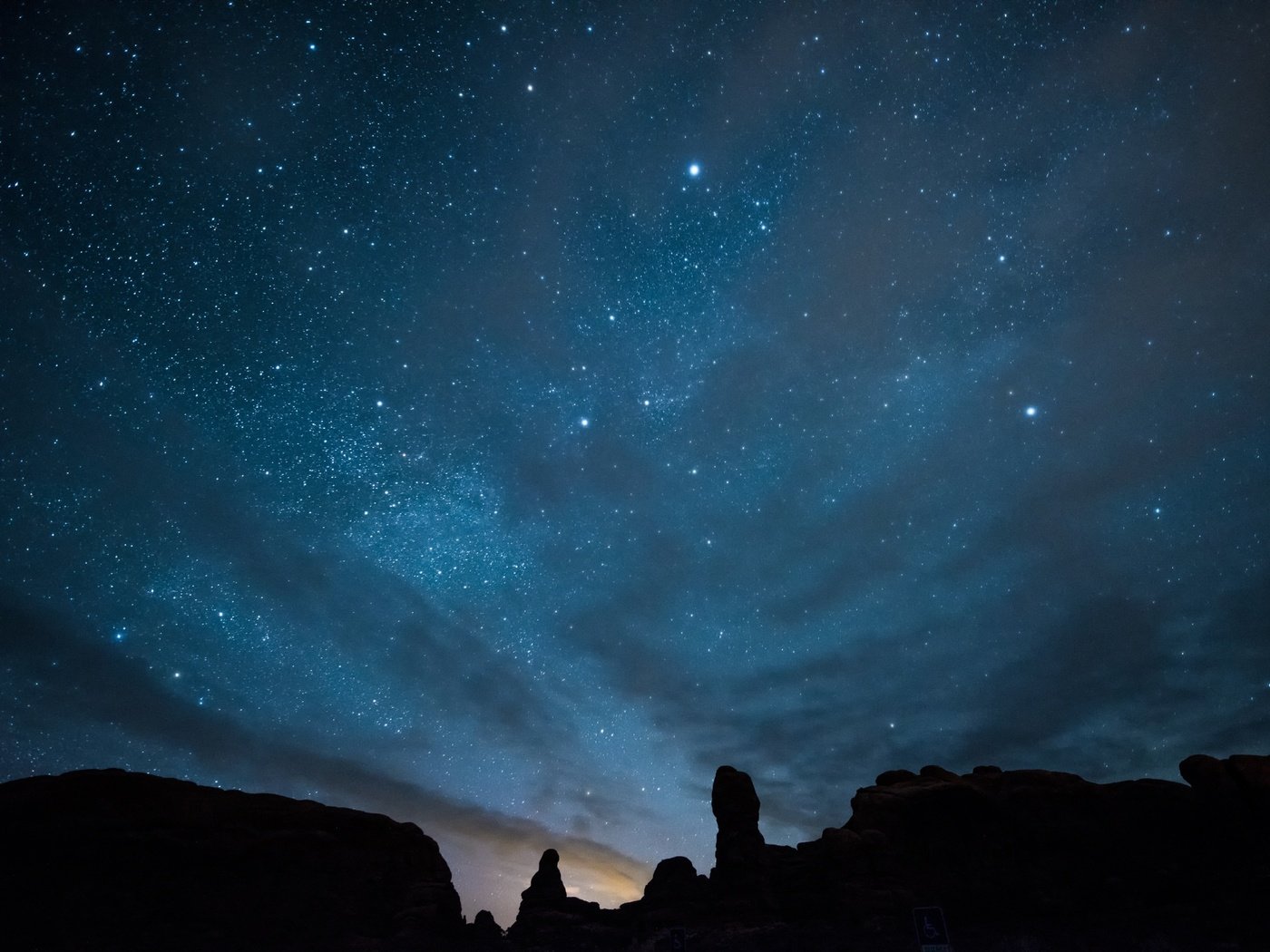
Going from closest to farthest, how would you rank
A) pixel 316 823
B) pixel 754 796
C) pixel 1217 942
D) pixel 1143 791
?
pixel 1217 942 → pixel 1143 791 → pixel 316 823 → pixel 754 796

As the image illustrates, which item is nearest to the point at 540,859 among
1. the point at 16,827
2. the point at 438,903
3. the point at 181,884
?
the point at 438,903

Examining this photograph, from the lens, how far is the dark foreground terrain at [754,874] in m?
37.8

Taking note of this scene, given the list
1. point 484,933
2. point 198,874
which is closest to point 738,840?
point 484,933

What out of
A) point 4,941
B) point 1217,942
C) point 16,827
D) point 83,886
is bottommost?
point 1217,942

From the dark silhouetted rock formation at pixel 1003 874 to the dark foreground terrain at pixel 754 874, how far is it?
0.13m

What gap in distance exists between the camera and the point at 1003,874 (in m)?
43.3

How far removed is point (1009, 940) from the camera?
3591 cm

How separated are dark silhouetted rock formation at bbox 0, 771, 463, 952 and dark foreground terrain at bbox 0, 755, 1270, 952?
11cm

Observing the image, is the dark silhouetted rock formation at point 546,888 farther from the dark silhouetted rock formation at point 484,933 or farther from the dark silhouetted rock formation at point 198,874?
the dark silhouetted rock formation at point 198,874

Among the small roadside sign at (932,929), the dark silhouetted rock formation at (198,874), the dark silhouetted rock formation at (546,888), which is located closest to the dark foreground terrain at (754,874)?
the dark silhouetted rock formation at (198,874)

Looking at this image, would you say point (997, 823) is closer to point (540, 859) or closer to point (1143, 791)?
point (1143, 791)

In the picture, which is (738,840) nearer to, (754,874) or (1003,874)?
(754,874)

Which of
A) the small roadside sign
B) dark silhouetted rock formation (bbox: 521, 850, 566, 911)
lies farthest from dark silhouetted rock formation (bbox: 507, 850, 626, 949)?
the small roadside sign

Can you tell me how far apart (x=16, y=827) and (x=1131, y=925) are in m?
71.9
